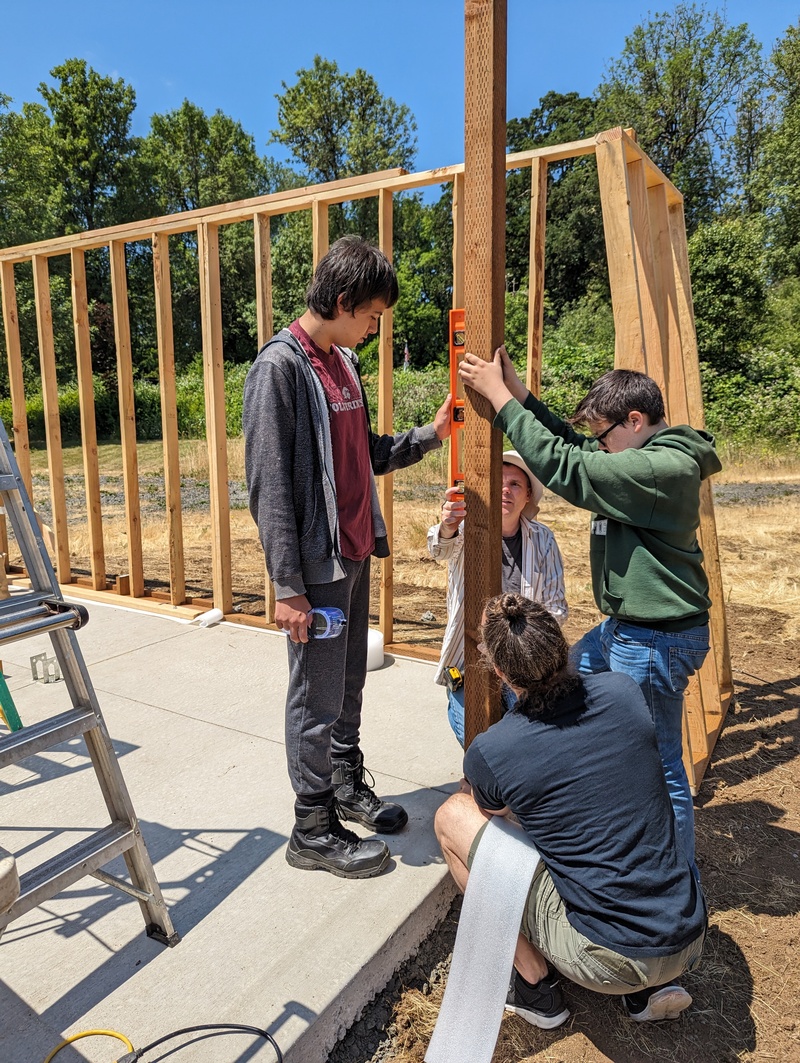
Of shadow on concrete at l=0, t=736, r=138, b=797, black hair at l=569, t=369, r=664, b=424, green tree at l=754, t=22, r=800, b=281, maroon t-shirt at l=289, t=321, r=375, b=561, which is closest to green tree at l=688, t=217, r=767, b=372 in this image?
green tree at l=754, t=22, r=800, b=281

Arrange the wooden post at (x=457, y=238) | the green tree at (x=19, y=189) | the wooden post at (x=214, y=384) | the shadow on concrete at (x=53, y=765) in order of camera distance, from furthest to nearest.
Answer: the green tree at (x=19, y=189)
the wooden post at (x=214, y=384)
the wooden post at (x=457, y=238)
the shadow on concrete at (x=53, y=765)

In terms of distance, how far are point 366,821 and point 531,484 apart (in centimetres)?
130

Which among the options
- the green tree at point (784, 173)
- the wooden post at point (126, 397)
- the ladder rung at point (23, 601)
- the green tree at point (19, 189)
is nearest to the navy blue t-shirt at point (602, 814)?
the ladder rung at point (23, 601)

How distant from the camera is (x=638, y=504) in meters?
2.02

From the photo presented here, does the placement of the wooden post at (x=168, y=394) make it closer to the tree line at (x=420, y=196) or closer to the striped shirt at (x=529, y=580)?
the striped shirt at (x=529, y=580)

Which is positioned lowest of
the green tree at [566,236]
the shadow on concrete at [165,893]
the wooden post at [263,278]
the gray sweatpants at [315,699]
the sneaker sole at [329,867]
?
the shadow on concrete at [165,893]

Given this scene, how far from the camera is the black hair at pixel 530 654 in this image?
67.3 inches

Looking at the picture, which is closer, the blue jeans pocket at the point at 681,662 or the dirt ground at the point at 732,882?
the dirt ground at the point at 732,882

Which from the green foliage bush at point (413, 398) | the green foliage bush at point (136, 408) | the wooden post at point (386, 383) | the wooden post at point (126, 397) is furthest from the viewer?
the green foliage bush at point (136, 408)

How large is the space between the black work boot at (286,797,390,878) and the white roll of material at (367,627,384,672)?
1.68 metres

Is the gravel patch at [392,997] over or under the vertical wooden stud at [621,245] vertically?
under

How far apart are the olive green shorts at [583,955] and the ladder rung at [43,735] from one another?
1.17m

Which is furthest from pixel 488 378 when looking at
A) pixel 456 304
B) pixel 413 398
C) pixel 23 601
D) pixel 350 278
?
pixel 413 398

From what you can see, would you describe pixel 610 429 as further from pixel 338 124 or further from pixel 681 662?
pixel 338 124
